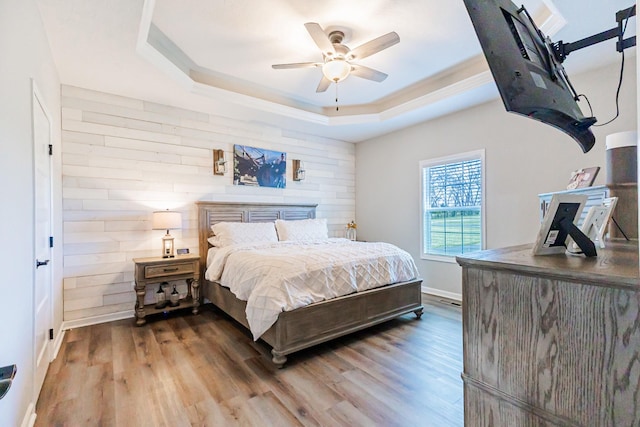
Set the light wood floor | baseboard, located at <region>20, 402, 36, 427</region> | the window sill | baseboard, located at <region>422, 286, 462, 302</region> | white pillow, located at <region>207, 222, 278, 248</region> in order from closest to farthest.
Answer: baseboard, located at <region>20, 402, 36, 427</region> → the light wood floor → white pillow, located at <region>207, 222, 278, 248</region> → baseboard, located at <region>422, 286, 462, 302</region> → the window sill

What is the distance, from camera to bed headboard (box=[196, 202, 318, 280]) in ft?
13.7

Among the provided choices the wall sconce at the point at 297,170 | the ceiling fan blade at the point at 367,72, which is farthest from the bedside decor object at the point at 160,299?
the ceiling fan blade at the point at 367,72

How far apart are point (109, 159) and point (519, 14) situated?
409cm

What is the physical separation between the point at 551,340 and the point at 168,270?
3670 mm

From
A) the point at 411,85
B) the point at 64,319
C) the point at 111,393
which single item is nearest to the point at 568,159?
the point at 411,85

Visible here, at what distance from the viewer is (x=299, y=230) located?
449 cm

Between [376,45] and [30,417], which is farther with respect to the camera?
[376,45]

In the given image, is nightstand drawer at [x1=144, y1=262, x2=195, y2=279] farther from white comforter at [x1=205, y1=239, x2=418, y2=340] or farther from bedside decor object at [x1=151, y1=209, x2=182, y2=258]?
white comforter at [x1=205, y1=239, x2=418, y2=340]

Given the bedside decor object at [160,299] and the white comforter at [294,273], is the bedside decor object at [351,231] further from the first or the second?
the bedside decor object at [160,299]

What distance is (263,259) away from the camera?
2959 mm

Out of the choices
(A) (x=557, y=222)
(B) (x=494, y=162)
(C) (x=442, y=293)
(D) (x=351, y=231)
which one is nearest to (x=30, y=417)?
(A) (x=557, y=222)

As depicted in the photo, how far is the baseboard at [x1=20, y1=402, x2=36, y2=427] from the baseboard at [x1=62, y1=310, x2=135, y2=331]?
170cm

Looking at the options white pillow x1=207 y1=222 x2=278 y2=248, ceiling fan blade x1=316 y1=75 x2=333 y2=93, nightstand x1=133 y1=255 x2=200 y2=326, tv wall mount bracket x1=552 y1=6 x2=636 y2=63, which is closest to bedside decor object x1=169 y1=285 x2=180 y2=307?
nightstand x1=133 y1=255 x2=200 y2=326

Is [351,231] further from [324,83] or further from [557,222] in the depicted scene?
[557,222]
